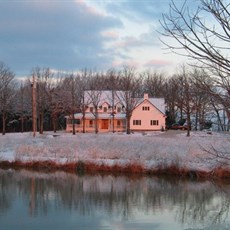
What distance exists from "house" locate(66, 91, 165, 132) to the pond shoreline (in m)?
34.5

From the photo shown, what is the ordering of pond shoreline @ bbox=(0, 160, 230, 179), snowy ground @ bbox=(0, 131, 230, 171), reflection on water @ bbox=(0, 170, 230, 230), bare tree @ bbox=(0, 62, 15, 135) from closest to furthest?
reflection on water @ bbox=(0, 170, 230, 230) → pond shoreline @ bbox=(0, 160, 230, 179) → snowy ground @ bbox=(0, 131, 230, 171) → bare tree @ bbox=(0, 62, 15, 135)

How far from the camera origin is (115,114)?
211ft

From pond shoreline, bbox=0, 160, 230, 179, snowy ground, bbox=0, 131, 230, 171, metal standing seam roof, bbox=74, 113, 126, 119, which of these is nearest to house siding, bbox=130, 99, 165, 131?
metal standing seam roof, bbox=74, 113, 126, 119

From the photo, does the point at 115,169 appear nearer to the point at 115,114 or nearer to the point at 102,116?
the point at 115,114

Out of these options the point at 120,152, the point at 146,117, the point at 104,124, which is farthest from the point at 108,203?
the point at 104,124

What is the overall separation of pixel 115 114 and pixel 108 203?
47655 millimetres

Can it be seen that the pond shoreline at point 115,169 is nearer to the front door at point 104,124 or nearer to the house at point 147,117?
the house at point 147,117

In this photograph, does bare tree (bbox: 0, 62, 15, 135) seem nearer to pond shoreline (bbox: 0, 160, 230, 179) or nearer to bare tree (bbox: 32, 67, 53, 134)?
bare tree (bbox: 32, 67, 53, 134)

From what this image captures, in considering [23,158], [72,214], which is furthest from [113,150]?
→ [72,214]

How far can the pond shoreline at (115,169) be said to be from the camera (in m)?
22.4

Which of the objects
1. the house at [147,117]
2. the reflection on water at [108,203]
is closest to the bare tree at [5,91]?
the house at [147,117]

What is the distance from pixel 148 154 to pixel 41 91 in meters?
42.9

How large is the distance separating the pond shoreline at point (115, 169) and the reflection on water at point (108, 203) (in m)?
1.17

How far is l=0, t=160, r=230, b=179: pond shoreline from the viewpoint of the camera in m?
22.4
